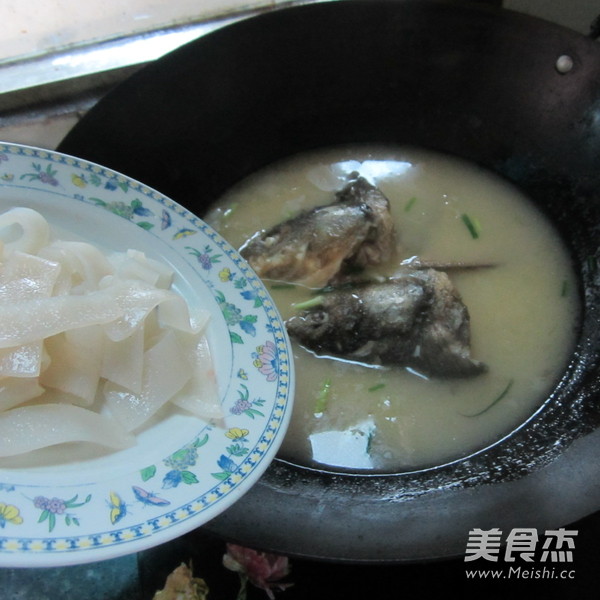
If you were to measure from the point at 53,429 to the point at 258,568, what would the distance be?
706 mm

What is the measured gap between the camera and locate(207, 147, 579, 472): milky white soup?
67.3 inches

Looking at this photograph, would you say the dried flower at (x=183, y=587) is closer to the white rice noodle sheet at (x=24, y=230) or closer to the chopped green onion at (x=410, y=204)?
the white rice noodle sheet at (x=24, y=230)

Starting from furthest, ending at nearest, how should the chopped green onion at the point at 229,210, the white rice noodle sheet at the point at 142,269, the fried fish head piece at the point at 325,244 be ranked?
the chopped green onion at the point at 229,210, the fried fish head piece at the point at 325,244, the white rice noodle sheet at the point at 142,269

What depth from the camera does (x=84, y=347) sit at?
123 centimetres

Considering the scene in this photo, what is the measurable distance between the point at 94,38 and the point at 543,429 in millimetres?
2028

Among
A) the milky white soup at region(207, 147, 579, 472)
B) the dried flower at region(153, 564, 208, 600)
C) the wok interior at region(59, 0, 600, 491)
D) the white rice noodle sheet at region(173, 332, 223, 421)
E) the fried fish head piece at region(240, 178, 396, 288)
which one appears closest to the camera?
the white rice noodle sheet at region(173, 332, 223, 421)

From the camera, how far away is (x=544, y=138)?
2213 millimetres

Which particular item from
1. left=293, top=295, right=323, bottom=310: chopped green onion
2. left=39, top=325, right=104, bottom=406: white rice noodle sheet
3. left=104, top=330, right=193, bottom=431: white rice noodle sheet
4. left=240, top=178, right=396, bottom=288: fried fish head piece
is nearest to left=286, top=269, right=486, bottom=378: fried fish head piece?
left=293, top=295, right=323, bottom=310: chopped green onion

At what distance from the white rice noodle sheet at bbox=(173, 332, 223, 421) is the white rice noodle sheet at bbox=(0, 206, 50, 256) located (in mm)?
361

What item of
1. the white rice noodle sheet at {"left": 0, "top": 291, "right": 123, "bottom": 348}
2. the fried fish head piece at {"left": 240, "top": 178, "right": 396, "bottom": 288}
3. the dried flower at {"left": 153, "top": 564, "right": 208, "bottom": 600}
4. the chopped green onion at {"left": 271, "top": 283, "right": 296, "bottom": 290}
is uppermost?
the fried fish head piece at {"left": 240, "top": 178, "right": 396, "bottom": 288}

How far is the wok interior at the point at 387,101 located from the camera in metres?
2.05

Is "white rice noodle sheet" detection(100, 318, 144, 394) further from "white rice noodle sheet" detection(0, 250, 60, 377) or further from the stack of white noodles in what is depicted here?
"white rice noodle sheet" detection(0, 250, 60, 377)

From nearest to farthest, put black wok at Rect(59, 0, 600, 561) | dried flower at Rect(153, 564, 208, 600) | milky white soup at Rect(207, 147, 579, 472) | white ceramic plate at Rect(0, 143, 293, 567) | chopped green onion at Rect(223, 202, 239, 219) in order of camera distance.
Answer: white ceramic plate at Rect(0, 143, 293, 567) → dried flower at Rect(153, 564, 208, 600) → milky white soup at Rect(207, 147, 579, 472) → black wok at Rect(59, 0, 600, 561) → chopped green onion at Rect(223, 202, 239, 219)

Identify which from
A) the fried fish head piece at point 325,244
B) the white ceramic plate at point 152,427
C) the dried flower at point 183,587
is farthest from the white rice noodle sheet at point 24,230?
the dried flower at point 183,587
